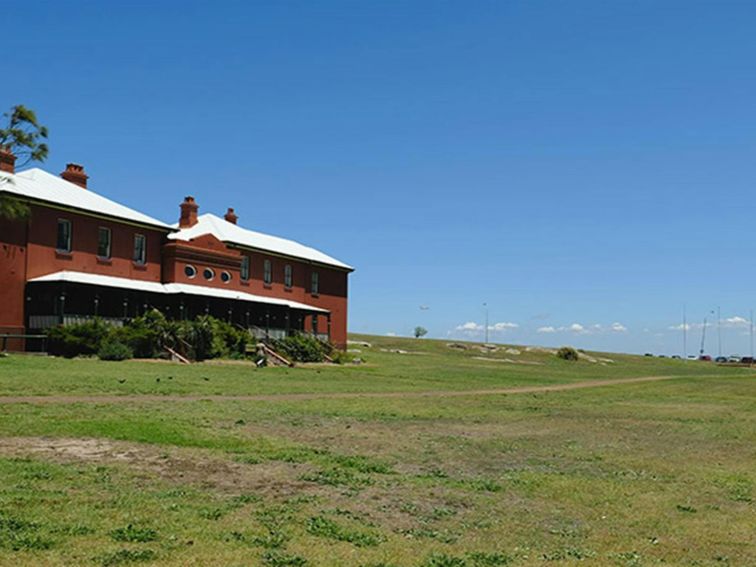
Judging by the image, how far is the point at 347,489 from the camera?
9992mm

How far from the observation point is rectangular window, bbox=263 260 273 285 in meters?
57.9

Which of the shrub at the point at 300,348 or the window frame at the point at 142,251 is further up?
the window frame at the point at 142,251

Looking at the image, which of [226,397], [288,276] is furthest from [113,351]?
[288,276]

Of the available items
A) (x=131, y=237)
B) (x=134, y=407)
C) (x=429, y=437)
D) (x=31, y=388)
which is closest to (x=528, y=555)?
(x=429, y=437)

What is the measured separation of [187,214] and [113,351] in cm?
2170

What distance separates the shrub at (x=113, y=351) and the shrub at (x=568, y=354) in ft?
208

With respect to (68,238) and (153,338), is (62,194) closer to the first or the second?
(68,238)

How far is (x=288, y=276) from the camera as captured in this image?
60656 millimetres

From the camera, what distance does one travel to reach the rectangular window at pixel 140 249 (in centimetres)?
4628

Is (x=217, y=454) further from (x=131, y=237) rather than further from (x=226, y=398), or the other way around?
(x=131, y=237)

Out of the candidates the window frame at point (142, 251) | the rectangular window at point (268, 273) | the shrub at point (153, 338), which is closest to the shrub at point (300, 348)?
the shrub at point (153, 338)

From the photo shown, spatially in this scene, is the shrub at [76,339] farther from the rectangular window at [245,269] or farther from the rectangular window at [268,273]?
the rectangular window at [268,273]

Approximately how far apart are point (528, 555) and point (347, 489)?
3.26m

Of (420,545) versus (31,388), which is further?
(31,388)
